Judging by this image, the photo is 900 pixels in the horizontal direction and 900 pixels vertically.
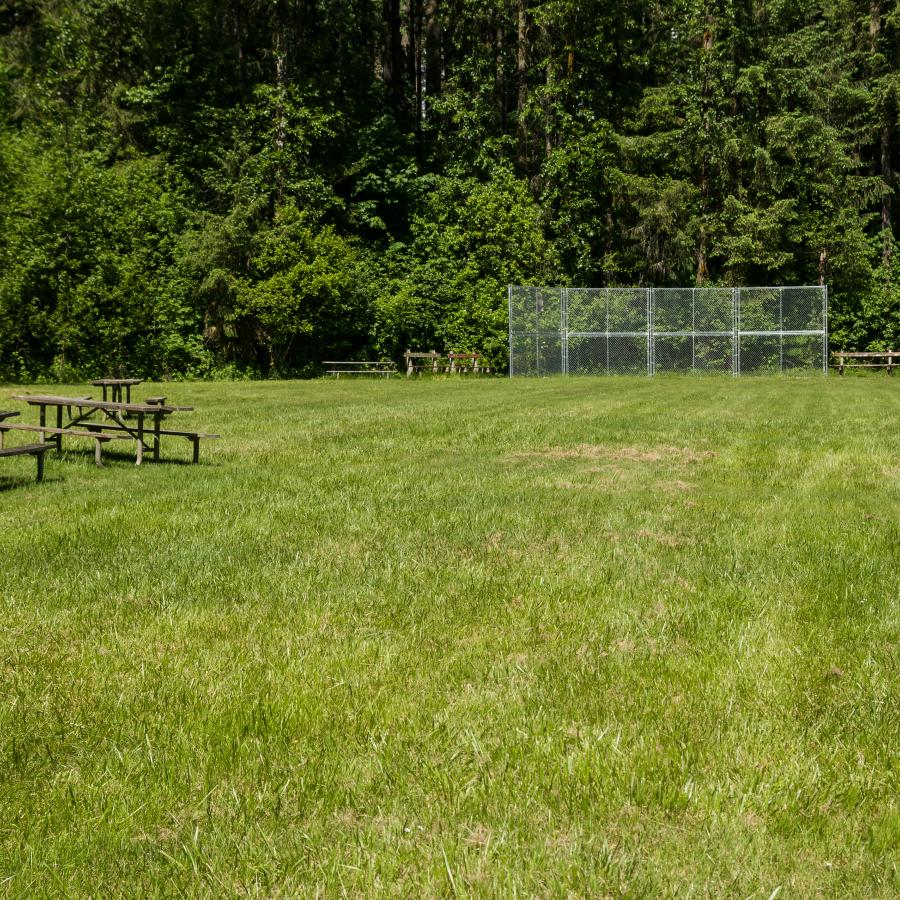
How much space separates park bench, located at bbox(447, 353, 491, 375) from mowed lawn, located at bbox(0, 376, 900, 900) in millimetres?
26654

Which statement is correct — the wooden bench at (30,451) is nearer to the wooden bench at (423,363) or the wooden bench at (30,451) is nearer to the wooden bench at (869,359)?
the wooden bench at (423,363)

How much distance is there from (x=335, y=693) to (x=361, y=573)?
68.8 inches

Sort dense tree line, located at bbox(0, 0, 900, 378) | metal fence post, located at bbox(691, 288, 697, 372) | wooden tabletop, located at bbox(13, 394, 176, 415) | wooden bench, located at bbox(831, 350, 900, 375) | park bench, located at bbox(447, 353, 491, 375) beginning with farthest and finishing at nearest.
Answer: park bench, located at bbox(447, 353, 491, 375)
dense tree line, located at bbox(0, 0, 900, 378)
wooden bench, located at bbox(831, 350, 900, 375)
metal fence post, located at bbox(691, 288, 697, 372)
wooden tabletop, located at bbox(13, 394, 176, 415)

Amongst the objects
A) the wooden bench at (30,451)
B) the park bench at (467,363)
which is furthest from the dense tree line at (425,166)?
the wooden bench at (30,451)

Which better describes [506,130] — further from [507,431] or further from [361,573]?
[361,573]

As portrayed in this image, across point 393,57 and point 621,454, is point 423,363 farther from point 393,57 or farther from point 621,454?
point 621,454

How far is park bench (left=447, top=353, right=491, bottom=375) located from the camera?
112 ft

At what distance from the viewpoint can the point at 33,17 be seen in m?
34.3

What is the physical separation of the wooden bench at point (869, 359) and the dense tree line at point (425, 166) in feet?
3.95

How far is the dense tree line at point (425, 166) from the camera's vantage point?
33.2 m

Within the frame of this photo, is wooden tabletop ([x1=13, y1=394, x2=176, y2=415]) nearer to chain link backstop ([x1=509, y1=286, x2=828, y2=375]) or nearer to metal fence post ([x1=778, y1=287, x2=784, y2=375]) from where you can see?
chain link backstop ([x1=509, y1=286, x2=828, y2=375])

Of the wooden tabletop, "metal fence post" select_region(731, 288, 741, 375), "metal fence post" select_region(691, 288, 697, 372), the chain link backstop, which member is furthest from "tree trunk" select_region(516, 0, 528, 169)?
the wooden tabletop

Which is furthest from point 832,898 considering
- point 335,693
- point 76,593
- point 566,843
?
point 76,593

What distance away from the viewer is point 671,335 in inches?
1270
